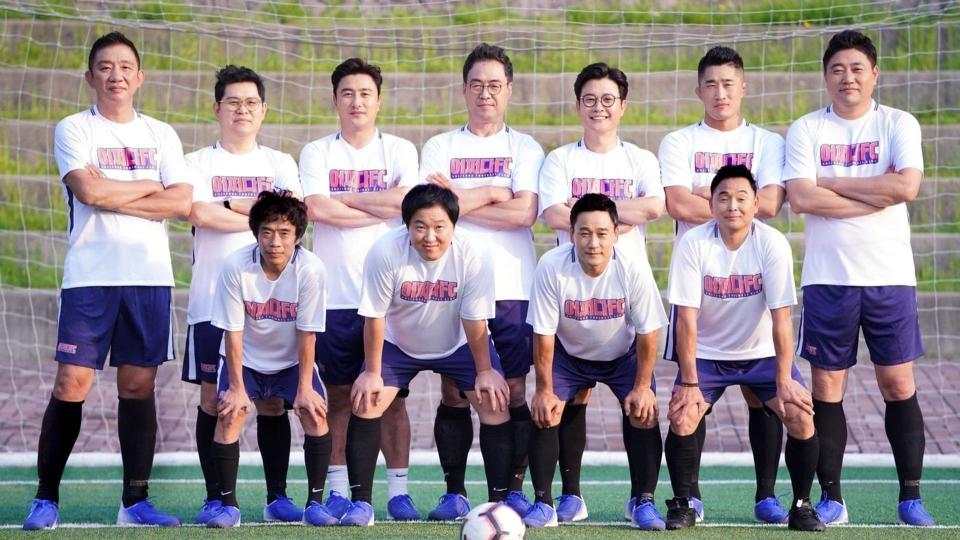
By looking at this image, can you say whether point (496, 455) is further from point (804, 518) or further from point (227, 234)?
point (227, 234)

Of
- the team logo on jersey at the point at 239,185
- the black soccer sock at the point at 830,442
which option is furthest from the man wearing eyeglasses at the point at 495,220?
the black soccer sock at the point at 830,442

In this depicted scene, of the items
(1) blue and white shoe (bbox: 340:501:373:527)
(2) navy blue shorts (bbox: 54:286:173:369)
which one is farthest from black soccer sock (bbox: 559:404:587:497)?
(2) navy blue shorts (bbox: 54:286:173:369)

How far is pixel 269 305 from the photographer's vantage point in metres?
6.07

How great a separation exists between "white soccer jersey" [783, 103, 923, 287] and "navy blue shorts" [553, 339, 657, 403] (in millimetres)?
927

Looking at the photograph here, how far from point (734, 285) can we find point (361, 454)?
Result: 5.96ft

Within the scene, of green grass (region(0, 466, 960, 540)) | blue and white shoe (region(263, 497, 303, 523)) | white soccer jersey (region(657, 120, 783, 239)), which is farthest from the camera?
white soccer jersey (region(657, 120, 783, 239))

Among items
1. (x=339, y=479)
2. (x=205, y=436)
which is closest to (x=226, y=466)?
(x=205, y=436)

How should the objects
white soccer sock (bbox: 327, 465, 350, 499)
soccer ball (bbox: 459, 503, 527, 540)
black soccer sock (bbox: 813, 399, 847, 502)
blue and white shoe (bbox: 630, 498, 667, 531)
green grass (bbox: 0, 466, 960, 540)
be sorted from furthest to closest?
white soccer sock (bbox: 327, 465, 350, 499) < black soccer sock (bbox: 813, 399, 847, 502) < blue and white shoe (bbox: 630, 498, 667, 531) < green grass (bbox: 0, 466, 960, 540) < soccer ball (bbox: 459, 503, 527, 540)

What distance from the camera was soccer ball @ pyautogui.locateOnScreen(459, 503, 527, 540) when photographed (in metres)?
5.16

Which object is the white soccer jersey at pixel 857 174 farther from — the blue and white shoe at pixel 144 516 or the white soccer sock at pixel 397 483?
the blue and white shoe at pixel 144 516

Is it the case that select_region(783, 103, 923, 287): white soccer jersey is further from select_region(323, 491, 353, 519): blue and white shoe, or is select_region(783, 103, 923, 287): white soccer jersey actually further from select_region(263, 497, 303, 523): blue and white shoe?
select_region(263, 497, 303, 523): blue and white shoe

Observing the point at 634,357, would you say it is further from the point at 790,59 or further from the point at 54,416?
the point at 790,59

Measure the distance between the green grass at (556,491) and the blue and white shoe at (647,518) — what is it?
7cm

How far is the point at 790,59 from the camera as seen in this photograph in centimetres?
1228
